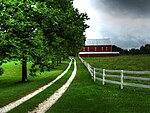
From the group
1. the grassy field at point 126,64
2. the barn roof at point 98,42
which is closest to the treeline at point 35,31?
the grassy field at point 126,64

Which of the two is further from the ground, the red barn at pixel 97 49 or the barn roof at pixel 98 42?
the barn roof at pixel 98 42

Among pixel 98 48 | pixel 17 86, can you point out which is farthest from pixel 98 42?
pixel 17 86

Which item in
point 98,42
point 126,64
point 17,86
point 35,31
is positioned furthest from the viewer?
point 98,42

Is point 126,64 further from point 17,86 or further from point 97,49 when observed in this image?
point 97,49

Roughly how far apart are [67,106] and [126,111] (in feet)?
10.6

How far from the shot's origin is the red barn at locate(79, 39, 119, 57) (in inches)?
6171

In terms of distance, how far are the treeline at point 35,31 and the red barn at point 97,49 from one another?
113217 millimetres

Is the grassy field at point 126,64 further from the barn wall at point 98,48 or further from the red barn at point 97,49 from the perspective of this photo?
the barn wall at point 98,48

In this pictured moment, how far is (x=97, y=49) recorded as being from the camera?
162250 millimetres

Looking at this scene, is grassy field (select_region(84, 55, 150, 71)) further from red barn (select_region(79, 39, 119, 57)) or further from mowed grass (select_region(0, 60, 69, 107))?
red barn (select_region(79, 39, 119, 57))

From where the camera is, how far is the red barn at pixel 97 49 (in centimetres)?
15675

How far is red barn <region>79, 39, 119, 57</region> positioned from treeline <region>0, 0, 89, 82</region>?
371ft

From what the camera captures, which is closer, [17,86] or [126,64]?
[17,86]

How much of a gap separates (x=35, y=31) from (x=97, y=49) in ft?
439
